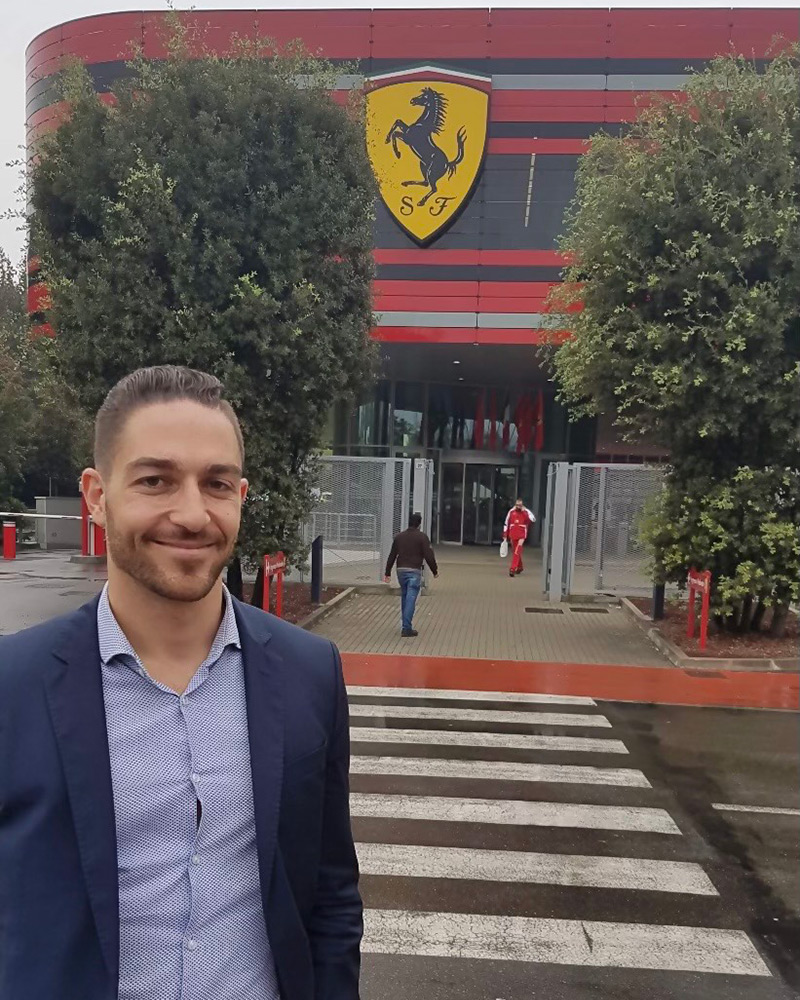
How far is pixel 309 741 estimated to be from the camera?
5.56 ft

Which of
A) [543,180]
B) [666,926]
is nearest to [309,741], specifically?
[666,926]

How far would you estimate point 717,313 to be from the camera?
10.6 m

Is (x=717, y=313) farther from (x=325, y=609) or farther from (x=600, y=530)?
(x=325, y=609)

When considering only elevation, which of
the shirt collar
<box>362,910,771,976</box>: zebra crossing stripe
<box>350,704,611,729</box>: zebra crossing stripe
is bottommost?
<box>350,704,611,729</box>: zebra crossing stripe

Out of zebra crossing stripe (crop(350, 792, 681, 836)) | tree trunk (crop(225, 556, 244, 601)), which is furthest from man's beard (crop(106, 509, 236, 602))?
tree trunk (crop(225, 556, 244, 601))

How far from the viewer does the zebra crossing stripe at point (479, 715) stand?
7.83m

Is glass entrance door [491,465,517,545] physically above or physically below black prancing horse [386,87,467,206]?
below

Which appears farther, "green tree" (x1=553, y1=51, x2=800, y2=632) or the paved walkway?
the paved walkway

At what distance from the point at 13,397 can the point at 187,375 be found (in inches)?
1002

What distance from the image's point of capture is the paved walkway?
11.0 m

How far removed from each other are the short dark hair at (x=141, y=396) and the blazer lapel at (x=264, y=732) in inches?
18.8

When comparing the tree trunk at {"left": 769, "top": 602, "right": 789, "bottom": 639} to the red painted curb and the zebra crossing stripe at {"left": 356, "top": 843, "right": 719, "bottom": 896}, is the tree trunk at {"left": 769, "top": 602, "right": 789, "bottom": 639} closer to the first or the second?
the red painted curb

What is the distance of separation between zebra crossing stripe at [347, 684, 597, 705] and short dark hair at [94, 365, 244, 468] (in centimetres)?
722

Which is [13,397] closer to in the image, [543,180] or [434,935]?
[543,180]
